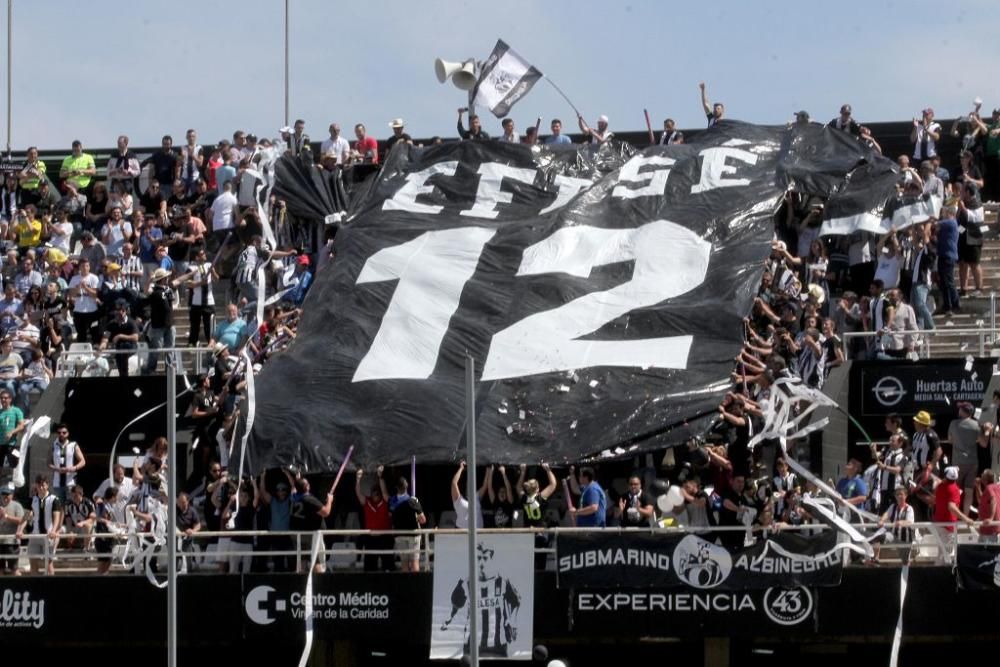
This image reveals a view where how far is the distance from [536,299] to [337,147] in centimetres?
607

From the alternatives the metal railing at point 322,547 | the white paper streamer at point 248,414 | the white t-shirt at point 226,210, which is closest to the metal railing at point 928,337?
the metal railing at point 322,547

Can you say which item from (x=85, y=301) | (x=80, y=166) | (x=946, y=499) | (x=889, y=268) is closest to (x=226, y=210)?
(x=85, y=301)

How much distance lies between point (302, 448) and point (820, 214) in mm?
7405

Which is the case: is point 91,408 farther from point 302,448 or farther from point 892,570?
point 892,570

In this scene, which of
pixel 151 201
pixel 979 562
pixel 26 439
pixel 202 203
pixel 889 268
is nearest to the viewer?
pixel 979 562

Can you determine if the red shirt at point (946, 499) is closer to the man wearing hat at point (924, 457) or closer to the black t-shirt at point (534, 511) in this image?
the man wearing hat at point (924, 457)

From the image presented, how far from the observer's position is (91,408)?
90.6 ft

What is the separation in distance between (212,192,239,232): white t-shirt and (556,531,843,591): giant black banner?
9785 millimetres

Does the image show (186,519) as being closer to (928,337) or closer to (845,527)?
(845,527)

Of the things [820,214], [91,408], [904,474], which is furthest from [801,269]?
[91,408]

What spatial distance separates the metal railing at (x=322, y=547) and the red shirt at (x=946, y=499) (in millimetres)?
120

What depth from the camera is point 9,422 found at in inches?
1061

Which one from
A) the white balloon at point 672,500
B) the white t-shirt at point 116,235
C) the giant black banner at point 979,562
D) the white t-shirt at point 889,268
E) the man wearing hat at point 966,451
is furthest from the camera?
the white t-shirt at point 116,235

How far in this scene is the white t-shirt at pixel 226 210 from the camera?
30.2 metres
